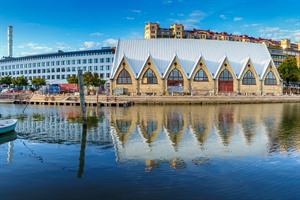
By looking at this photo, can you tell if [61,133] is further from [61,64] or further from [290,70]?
[61,64]

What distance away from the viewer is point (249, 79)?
77.4 metres

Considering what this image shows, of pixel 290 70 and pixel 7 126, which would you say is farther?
pixel 290 70

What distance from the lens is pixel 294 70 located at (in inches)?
3561

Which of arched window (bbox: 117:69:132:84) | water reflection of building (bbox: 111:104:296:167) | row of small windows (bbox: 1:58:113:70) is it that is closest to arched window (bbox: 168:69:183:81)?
arched window (bbox: 117:69:132:84)

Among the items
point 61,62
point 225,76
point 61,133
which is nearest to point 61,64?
point 61,62

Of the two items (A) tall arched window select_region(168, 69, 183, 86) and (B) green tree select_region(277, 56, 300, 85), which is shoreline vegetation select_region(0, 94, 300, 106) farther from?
(B) green tree select_region(277, 56, 300, 85)

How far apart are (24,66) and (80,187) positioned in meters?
139

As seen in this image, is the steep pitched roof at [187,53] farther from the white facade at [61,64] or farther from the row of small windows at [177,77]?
the white facade at [61,64]

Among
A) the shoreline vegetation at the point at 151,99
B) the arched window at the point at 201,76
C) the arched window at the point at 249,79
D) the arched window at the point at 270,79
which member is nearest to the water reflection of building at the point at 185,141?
the shoreline vegetation at the point at 151,99

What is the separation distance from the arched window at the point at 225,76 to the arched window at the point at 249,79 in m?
4.22

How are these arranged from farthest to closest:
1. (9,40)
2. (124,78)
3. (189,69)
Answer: (9,40) < (189,69) < (124,78)

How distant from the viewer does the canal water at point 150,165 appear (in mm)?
11281

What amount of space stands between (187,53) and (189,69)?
555cm

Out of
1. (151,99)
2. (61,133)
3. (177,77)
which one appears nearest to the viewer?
(61,133)
